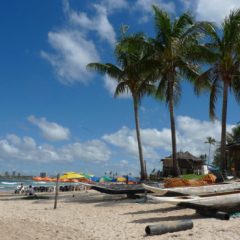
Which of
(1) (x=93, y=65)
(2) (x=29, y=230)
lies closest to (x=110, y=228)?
(2) (x=29, y=230)

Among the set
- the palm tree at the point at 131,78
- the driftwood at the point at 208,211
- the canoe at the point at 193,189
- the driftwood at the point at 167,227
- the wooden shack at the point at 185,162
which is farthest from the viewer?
the wooden shack at the point at 185,162

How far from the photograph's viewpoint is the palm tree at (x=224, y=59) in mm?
21562

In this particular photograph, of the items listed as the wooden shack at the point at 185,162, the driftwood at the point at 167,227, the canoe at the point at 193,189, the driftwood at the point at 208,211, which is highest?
the wooden shack at the point at 185,162

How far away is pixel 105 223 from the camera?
42.0 ft

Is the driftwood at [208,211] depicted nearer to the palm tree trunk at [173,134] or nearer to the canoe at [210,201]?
the canoe at [210,201]

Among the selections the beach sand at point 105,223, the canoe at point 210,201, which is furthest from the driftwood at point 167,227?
the canoe at point 210,201

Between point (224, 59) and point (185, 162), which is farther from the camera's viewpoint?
point (185, 162)

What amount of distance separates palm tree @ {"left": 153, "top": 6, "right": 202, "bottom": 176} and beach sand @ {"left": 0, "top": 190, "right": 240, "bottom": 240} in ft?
27.7

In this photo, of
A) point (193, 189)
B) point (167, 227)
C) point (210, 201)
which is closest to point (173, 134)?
point (193, 189)

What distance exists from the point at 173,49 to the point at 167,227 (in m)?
13.9

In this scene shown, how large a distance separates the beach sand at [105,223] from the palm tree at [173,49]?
843cm

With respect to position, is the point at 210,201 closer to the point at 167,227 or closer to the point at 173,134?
the point at 167,227

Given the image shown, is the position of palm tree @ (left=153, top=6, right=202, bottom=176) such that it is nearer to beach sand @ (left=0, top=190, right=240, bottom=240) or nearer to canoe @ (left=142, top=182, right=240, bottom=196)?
canoe @ (left=142, top=182, right=240, bottom=196)

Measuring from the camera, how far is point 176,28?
2247cm
